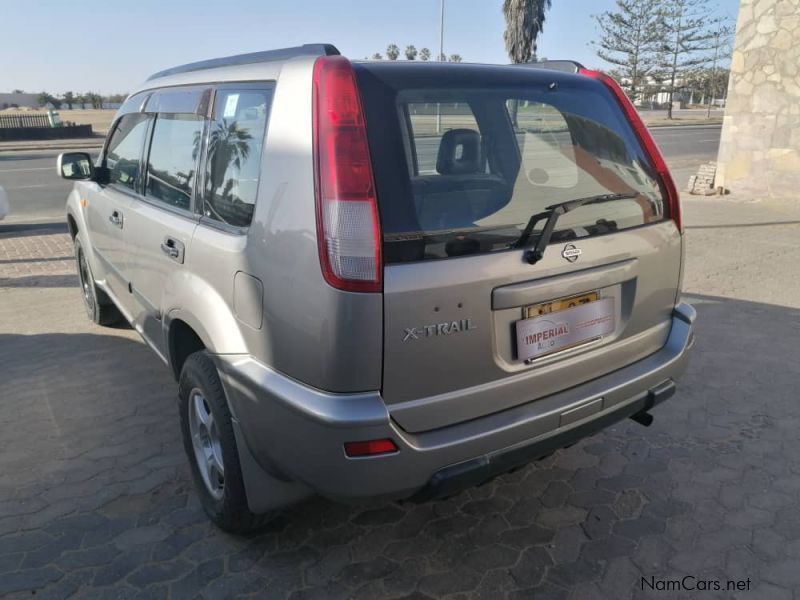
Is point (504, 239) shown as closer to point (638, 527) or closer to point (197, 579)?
point (638, 527)

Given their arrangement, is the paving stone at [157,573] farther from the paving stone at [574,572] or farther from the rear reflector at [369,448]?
the paving stone at [574,572]

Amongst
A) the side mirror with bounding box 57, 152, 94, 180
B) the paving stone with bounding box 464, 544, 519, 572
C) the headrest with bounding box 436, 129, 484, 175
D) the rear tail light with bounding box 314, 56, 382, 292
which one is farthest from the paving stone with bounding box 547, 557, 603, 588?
the side mirror with bounding box 57, 152, 94, 180

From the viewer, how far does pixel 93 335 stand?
518 cm

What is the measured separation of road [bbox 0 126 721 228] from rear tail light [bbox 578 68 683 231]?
796 mm

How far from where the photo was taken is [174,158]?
3.01 metres

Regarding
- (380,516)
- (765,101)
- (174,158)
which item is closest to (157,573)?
(380,516)

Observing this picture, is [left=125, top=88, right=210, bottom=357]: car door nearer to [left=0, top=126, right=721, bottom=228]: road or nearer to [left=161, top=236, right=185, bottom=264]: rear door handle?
[left=161, top=236, right=185, bottom=264]: rear door handle

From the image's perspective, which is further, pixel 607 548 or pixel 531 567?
pixel 607 548

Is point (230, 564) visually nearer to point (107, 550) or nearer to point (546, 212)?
point (107, 550)

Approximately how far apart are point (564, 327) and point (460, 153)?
941 mm

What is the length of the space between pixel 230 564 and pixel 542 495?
1.44m

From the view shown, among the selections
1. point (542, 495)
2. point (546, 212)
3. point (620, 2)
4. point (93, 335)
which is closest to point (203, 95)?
point (546, 212)

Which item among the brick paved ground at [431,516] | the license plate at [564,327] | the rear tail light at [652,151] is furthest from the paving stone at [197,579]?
the rear tail light at [652,151]

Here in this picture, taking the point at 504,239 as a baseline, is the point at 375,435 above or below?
below
